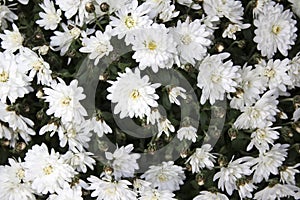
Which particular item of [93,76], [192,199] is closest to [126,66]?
[93,76]

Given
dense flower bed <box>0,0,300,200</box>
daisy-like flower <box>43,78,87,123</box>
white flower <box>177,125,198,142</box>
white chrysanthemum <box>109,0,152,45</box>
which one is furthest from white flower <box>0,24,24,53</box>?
white flower <box>177,125,198,142</box>

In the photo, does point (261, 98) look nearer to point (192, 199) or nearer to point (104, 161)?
point (192, 199)

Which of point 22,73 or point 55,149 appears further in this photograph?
point 55,149

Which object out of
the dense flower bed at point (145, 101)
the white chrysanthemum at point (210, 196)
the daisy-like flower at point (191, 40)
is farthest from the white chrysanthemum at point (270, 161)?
the daisy-like flower at point (191, 40)

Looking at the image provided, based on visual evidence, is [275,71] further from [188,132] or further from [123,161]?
[123,161]

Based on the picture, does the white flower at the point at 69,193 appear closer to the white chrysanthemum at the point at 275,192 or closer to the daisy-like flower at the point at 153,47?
the daisy-like flower at the point at 153,47
